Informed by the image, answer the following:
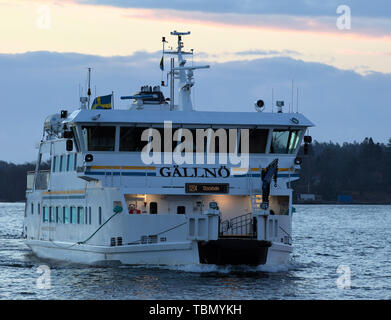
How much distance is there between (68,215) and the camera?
129 feet

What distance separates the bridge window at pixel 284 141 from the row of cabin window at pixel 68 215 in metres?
6.90

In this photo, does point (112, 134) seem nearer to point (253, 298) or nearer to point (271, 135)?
point (271, 135)

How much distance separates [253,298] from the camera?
1149 inches

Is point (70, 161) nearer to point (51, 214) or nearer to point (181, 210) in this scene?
point (51, 214)

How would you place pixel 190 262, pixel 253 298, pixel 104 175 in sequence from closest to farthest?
pixel 253 298
pixel 190 262
pixel 104 175

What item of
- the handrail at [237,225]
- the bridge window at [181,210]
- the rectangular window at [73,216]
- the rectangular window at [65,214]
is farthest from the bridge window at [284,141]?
the rectangular window at [65,214]

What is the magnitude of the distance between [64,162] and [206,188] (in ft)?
29.2

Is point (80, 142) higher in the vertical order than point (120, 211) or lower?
higher

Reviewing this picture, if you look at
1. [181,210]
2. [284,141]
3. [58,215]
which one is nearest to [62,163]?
[58,215]

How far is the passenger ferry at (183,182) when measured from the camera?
32.5m

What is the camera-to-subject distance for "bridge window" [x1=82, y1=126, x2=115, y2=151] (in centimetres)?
3481
